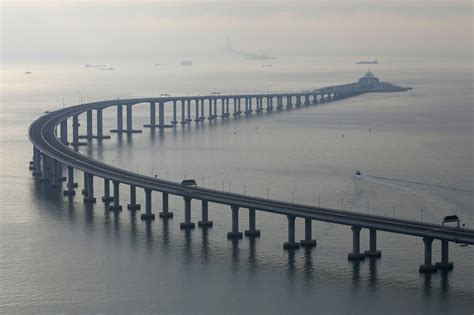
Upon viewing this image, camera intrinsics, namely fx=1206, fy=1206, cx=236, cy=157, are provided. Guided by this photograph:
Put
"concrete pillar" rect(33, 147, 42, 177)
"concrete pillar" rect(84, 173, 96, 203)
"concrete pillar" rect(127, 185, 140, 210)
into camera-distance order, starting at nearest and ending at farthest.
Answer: "concrete pillar" rect(127, 185, 140, 210), "concrete pillar" rect(84, 173, 96, 203), "concrete pillar" rect(33, 147, 42, 177)

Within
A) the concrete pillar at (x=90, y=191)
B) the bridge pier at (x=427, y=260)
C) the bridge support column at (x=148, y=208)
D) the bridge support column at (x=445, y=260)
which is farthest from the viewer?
the concrete pillar at (x=90, y=191)

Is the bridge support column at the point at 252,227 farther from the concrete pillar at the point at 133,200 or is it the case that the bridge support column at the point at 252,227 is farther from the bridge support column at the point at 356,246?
the concrete pillar at the point at 133,200

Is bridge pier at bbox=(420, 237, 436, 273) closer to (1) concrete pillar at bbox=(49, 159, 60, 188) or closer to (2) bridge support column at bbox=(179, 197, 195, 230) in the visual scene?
(2) bridge support column at bbox=(179, 197, 195, 230)

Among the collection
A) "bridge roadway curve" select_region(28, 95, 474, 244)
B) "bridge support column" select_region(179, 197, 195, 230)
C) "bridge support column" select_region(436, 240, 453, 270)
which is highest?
"bridge roadway curve" select_region(28, 95, 474, 244)

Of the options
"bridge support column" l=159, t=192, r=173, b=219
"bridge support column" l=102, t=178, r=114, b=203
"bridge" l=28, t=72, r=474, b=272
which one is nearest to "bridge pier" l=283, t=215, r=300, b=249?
"bridge" l=28, t=72, r=474, b=272

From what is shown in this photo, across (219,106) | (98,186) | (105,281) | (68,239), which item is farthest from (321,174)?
(219,106)

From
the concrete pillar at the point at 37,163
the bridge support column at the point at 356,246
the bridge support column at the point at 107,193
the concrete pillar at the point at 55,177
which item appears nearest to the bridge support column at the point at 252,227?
the bridge support column at the point at 356,246

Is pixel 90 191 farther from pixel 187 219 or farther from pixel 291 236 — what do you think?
pixel 291 236

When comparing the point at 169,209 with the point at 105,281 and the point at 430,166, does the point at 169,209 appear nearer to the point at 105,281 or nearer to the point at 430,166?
the point at 105,281

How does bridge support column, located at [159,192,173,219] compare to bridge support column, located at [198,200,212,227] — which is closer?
bridge support column, located at [198,200,212,227]
